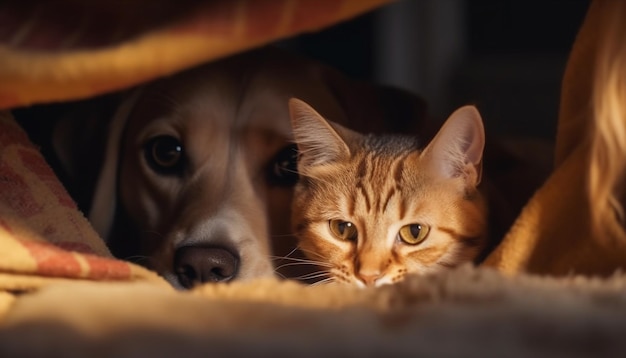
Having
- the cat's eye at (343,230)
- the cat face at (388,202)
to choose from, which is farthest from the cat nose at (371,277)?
the cat's eye at (343,230)

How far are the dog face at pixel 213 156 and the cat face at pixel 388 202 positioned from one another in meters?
0.09

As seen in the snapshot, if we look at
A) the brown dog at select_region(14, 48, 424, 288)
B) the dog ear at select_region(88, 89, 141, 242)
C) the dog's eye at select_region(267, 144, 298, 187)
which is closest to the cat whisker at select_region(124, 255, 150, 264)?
the brown dog at select_region(14, 48, 424, 288)

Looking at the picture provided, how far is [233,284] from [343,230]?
43cm

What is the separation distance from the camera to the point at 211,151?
1.39 meters

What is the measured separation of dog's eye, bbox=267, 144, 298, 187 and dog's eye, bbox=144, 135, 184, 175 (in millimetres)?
171

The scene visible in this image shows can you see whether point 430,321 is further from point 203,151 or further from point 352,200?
point 203,151


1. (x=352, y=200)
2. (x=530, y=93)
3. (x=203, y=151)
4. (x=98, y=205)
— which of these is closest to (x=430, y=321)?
(x=352, y=200)

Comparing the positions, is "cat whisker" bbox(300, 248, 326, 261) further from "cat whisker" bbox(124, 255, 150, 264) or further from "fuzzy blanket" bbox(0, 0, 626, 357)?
"fuzzy blanket" bbox(0, 0, 626, 357)

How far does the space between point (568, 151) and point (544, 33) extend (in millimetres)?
2186

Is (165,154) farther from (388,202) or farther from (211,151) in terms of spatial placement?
(388,202)

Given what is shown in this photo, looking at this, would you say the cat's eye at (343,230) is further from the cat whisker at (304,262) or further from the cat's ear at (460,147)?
the cat's ear at (460,147)

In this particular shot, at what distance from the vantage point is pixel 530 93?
299 cm

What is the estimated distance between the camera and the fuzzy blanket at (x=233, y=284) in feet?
2.12

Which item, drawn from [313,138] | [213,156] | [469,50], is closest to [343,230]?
[313,138]
